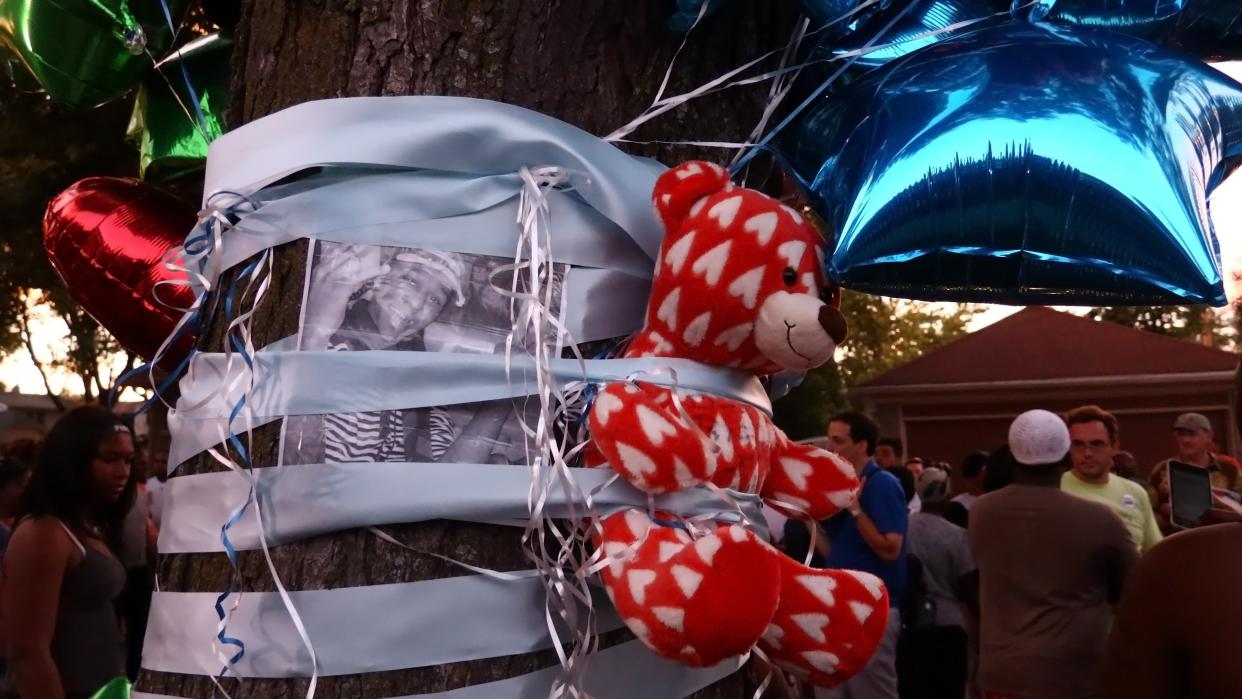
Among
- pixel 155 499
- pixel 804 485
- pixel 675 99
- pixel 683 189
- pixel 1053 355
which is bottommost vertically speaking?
pixel 1053 355

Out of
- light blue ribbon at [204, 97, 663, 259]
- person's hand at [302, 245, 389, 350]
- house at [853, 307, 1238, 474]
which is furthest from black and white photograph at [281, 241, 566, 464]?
house at [853, 307, 1238, 474]

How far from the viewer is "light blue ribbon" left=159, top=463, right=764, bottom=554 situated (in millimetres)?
1341

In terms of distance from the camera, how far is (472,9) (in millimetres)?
1503

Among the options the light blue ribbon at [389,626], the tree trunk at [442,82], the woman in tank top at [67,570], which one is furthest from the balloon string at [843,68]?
the woman in tank top at [67,570]

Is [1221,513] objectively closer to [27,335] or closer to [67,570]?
[67,570]

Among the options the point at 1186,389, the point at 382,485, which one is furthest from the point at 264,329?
the point at 1186,389

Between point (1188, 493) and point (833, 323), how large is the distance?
10.3 feet

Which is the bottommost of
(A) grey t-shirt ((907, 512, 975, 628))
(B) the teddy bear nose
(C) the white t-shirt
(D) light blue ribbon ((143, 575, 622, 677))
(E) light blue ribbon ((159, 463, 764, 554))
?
(C) the white t-shirt

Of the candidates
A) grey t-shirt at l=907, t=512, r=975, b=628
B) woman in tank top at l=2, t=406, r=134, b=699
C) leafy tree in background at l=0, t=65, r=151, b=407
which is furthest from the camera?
leafy tree in background at l=0, t=65, r=151, b=407

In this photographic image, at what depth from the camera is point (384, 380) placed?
4.47 ft

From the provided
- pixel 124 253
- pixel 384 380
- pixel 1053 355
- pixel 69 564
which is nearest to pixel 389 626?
pixel 384 380

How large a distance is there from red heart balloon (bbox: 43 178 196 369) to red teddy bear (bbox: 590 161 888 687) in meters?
0.85

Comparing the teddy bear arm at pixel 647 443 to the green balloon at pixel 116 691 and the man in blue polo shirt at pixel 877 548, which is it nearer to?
the green balloon at pixel 116 691

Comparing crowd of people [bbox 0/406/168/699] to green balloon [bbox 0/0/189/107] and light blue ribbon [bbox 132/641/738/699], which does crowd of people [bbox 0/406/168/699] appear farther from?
light blue ribbon [bbox 132/641/738/699]
